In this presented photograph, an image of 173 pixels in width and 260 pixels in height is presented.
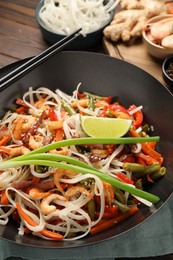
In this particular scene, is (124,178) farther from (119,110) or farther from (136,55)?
(136,55)

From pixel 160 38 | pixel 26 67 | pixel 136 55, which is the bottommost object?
pixel 136 55

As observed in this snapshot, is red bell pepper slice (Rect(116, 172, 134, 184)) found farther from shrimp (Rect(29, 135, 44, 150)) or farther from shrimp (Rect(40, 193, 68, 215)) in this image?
shrimp (Rect(29, 135, 44, 150))

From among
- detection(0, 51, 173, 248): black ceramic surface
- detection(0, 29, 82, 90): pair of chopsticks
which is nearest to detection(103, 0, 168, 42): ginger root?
detection(0, 51, 173, 248): black ceramic surface

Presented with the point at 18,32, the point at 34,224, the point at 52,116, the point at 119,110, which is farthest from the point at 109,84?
the point at 18,32

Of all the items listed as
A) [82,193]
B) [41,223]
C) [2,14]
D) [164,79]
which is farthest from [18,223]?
[2,14]

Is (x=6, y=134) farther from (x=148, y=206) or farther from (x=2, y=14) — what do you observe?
(x=2, y=14)

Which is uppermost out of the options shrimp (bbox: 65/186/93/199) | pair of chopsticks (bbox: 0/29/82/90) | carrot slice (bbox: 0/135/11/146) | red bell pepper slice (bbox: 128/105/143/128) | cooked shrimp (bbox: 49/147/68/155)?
pair of chopsticks (bbox: 0/29/82/90)
